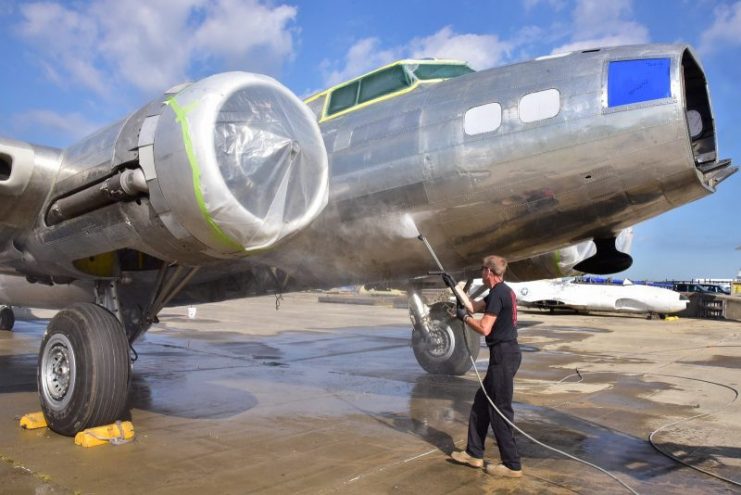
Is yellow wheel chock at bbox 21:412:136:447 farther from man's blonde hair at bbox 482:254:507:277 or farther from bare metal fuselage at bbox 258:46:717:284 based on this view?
man's blonde hair at bbox 482:254:507:277

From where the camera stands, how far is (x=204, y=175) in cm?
396

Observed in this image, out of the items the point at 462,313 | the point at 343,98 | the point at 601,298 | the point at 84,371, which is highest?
the point at 343,98

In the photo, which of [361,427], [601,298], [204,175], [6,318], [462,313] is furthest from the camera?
[601,298]

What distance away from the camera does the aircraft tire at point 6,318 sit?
14999mm

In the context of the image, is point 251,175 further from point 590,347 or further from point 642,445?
point 590,347

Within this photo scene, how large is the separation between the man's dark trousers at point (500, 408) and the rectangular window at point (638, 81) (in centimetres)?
207

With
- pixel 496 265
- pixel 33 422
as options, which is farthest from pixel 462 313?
pixel 33 422

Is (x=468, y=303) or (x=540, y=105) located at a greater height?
(x=540, y=105)

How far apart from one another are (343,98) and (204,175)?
9.03 feet

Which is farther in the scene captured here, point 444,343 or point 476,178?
point 444,343

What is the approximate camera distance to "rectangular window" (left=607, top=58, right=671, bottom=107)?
170 inches

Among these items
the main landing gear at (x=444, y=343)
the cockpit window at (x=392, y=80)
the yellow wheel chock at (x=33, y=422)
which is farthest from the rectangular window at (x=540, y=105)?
the yellow wheel chock at (x=33, y=422)

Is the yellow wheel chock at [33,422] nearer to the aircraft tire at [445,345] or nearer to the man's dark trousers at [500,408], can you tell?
the man's dark trousers at [500,408]

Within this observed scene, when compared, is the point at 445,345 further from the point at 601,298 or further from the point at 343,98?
the point at 601,298
